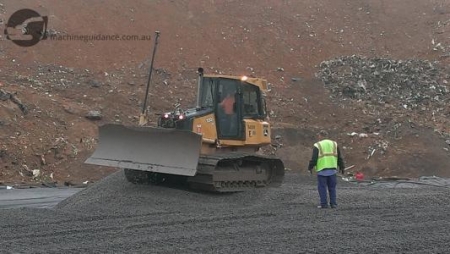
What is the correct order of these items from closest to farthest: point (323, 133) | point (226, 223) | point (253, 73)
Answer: point (226, 223) < point (323, 133) < point (253, 73)

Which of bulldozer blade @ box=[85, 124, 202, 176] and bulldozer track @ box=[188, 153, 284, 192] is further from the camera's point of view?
bulldozer track @ box=[188, 153, 284, 192]

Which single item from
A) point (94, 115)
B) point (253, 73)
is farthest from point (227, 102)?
point (253, 73)

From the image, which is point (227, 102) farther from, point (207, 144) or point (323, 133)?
point (323, 133)

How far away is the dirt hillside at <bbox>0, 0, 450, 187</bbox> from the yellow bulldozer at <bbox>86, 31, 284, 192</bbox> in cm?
523

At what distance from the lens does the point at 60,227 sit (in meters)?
7.57

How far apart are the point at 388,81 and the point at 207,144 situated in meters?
14.7

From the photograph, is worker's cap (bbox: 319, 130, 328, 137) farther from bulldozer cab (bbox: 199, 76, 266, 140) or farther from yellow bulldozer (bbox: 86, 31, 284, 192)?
bulldozer cab (bbox: 199, 76, 266, 140)

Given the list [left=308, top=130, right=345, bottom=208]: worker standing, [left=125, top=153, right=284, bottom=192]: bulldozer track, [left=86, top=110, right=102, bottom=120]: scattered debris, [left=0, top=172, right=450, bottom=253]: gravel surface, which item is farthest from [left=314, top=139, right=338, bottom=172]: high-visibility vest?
[left=86, top=110, right=102, bottom=120]: scattered debris

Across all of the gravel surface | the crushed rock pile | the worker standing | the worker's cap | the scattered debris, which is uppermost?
the crushed rock pile

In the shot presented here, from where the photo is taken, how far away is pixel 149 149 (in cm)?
1052

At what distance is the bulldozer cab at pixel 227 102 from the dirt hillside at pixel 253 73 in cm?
591

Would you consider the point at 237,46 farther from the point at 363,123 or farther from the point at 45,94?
the point at 45,94

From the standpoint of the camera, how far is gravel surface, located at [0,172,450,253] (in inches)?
248

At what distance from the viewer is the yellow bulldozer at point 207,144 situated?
10234 millimetres
